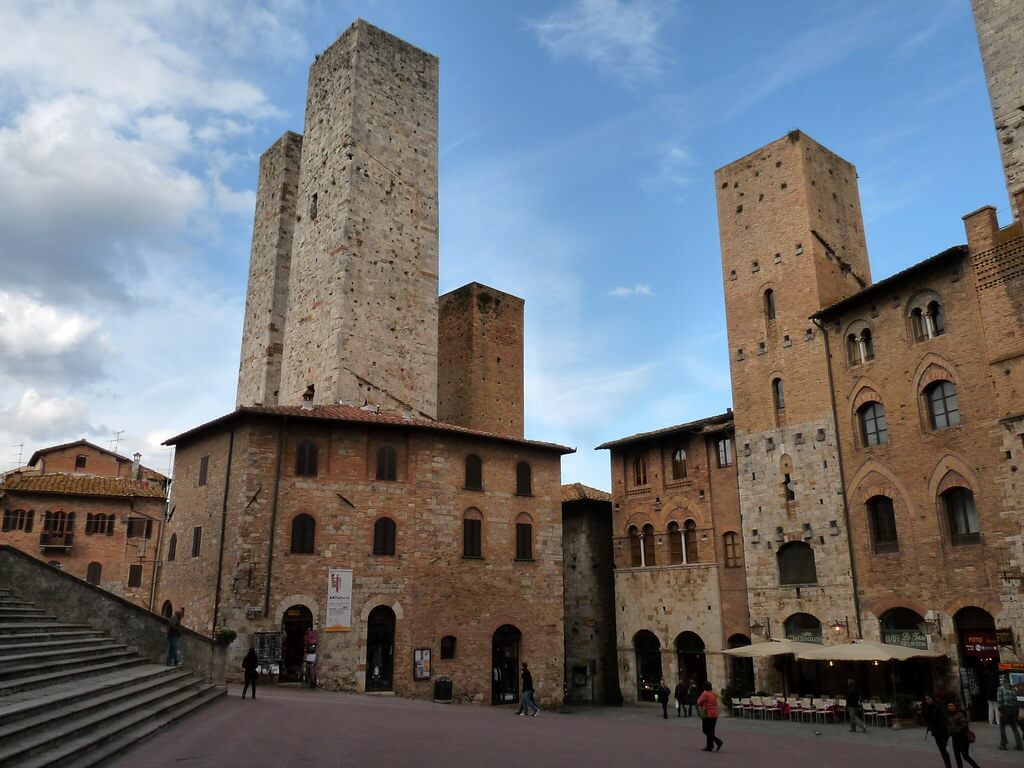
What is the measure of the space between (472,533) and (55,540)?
25.7m

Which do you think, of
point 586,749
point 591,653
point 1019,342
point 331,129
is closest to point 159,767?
point 586,749

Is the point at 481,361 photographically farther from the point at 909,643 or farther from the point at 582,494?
the point at 909,643

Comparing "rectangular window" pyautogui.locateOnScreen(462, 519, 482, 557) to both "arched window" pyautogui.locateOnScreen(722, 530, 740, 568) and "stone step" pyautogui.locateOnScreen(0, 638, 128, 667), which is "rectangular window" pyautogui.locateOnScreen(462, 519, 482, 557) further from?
"stone step" pyautogui.locateOnScreen(0, 638, 128, 667)

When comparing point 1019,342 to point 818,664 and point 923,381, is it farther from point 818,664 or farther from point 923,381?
point 818,664

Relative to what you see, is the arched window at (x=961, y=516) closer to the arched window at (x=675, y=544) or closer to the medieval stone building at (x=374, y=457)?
the arched window at (x=675, y=544)

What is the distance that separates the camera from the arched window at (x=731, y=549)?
27.5 meters

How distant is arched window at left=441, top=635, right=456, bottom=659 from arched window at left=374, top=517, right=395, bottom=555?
333 cm

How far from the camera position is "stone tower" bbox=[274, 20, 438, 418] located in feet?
101

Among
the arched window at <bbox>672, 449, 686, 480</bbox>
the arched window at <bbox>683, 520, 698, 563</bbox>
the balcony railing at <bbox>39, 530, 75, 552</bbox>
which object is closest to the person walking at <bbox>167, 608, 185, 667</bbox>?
the arched window at <bbox>683, 520, 698, 563</bbox>

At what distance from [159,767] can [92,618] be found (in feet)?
27.8

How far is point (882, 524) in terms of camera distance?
75.9 feet

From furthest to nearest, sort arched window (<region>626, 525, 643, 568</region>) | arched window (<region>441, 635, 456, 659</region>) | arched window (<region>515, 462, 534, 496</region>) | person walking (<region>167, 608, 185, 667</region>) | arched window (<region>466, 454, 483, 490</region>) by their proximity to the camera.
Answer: arched window (<region>626, 525, 643, 568</region>)
arched window (<region>515, 462, 534, 496</region>)
arched window (<region>466, 454, 483, 490</region>)
arched window (<region>441, 635, 456, 659</region>)
person walking (<region>167, 608, 185, 667</region>)

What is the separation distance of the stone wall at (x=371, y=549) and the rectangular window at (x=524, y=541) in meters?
0.19

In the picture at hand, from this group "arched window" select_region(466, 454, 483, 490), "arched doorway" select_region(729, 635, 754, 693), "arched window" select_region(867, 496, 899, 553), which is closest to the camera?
"arched window" select_region(867, 496, 899, 553)
